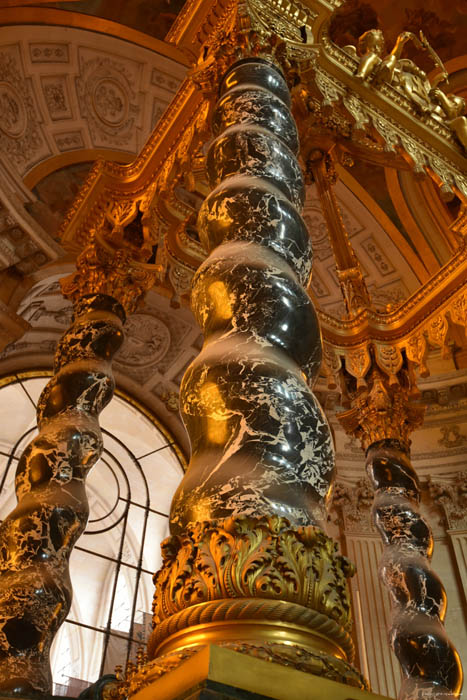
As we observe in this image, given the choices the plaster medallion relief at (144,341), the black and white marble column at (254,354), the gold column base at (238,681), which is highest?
the plaster medallion relief at (144,341)

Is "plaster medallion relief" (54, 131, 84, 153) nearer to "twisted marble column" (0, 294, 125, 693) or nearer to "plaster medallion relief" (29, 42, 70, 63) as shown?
"plaster medallion relief" (29, 42, 70, 63)

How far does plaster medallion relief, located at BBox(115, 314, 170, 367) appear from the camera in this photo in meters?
10.9

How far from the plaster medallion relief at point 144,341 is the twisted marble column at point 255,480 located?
26.8ft

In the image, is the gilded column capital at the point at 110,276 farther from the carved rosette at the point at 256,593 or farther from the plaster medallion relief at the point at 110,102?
the plaster medallion relief at the point at 110,102

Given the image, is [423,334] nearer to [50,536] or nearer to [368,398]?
[368,398]

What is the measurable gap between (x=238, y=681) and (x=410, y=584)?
4.46 meters

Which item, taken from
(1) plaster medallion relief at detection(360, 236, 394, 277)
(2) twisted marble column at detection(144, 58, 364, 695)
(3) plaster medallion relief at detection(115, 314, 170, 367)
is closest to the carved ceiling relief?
(3) plaster medallion relief at detection(115, 314, 170, 367)

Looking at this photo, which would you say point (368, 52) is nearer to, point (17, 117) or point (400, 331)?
point (400, 331)

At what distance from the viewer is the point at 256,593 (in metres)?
1.74

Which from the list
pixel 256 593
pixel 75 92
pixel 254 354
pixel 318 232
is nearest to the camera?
pixel 256 593

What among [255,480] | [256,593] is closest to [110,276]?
[255,480]

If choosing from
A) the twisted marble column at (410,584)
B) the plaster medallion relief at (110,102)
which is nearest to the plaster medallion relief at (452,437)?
the twisted marble column at (410,584)

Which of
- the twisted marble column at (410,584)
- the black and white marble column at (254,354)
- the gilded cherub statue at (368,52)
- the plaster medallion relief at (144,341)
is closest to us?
the black and white marble column at (254,354)

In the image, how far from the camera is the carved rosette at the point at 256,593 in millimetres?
1675
